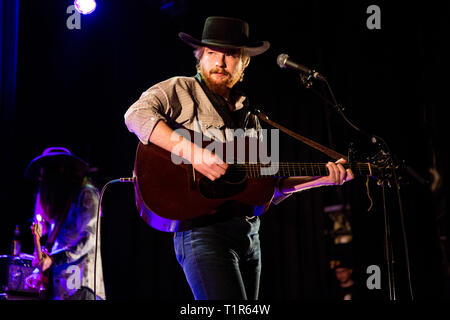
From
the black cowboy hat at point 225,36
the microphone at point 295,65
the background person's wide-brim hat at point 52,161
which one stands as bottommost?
the background person's wide-brim hat at point 52,161

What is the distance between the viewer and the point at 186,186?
2744 mm

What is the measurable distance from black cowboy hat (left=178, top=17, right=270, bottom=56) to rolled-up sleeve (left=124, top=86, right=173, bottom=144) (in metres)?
0.59

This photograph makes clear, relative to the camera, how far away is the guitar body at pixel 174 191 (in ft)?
8.69

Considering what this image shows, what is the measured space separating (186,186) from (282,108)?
3.44 meters

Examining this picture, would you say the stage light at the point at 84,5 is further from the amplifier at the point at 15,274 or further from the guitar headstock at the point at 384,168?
the guitar headstock at the point at 384,168

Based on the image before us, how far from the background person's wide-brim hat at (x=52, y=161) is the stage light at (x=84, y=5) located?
4.56 feet

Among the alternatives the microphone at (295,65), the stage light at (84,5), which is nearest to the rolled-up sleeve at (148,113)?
the microphone at (295,65)

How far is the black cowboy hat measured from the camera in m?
3.23

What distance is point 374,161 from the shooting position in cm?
329

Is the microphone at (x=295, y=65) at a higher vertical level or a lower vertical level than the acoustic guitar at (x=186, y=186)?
higher

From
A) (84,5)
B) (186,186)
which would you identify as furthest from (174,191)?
(84,5)

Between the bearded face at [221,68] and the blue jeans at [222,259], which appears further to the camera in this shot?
the bearded face at [221,68]

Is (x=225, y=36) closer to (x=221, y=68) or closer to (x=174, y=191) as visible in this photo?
(x=221, y=68)
